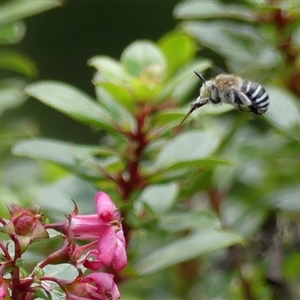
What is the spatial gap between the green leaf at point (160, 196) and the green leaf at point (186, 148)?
0.34 ft

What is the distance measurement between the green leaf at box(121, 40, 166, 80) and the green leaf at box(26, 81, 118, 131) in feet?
0.83

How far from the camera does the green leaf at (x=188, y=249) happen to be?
214 cm

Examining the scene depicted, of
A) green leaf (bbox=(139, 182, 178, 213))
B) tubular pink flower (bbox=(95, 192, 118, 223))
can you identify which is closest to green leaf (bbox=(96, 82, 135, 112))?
green leaf (bbox=(139, 182, 178, 213))

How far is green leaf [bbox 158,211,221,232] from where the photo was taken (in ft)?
7.09

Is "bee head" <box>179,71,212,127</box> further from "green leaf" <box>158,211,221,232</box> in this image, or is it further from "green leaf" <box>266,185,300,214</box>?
"green leaf" <box>266,185,300,214</box>

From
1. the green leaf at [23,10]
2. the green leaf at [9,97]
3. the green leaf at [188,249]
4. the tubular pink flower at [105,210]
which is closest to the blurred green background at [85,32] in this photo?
the green leaf at [9,97]

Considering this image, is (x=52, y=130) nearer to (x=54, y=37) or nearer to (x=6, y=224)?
(x=54, y=37)

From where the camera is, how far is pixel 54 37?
29.0ft

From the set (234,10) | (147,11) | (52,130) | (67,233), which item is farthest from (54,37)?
(67,233)

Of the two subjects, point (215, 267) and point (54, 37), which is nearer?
point (215, 267)

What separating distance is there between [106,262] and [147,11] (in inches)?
282

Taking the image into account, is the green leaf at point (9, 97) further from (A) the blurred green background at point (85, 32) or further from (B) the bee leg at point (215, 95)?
(A) the blurred green background at point (85, 32)

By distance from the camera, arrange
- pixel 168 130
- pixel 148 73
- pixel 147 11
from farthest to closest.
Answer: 1. pixel 147 11
2. pixel 148 73
3. pixel 168 130

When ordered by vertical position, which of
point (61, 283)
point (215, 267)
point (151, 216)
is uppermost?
point (61, 283)
